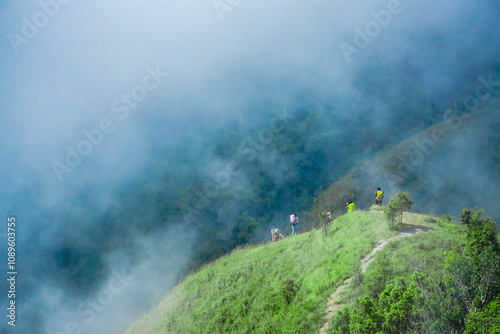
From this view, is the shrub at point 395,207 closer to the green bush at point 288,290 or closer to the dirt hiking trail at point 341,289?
the dirt hiking trail at point 341,289

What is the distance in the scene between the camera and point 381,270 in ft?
40.9

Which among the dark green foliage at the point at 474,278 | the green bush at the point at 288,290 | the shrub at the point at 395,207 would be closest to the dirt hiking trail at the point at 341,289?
the shrub at the point at 395,207

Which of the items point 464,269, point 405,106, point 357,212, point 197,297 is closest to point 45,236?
point 197,297

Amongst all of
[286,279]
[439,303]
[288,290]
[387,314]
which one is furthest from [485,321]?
[286,279]

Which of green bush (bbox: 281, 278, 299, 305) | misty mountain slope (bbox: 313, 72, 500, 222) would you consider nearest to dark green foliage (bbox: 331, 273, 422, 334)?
green bush (bbox: 281, 278, 299, 305)

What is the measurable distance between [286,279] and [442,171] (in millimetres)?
21275

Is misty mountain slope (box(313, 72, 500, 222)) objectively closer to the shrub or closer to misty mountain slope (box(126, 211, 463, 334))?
misty mountain slope (box(126, 211, 463, 334))

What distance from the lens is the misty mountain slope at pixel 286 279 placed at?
13453 millimetres

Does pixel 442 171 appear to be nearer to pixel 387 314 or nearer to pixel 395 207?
pixel 395 207

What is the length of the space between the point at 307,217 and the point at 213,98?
3742cm

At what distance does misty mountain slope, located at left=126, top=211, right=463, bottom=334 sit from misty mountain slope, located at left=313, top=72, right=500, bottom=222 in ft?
44.1

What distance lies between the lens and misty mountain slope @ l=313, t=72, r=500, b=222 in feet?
89.2

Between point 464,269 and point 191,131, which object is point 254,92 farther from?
point 464,269

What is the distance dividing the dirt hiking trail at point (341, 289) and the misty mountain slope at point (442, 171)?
48.3ft
